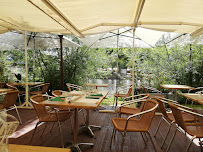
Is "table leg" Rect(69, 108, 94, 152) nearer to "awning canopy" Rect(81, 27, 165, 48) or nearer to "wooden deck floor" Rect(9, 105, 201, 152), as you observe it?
"wooden deck floor" Rect(9, 105, 201, 152)

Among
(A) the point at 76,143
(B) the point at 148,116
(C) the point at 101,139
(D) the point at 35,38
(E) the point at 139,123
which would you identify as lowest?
(C) the point at 101,139

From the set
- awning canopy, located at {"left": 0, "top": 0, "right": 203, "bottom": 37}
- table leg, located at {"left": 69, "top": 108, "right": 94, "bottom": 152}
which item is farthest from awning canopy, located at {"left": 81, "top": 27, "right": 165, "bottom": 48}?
table leg, located at {"left": 69, "top": 108, "right": 94, "bottom": 152}

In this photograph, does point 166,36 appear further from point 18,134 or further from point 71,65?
point 18,134

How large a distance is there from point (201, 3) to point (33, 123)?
442 cm

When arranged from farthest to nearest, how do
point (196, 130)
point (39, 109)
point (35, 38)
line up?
point (35, 38) < point (39, 109) < point (196, 130)

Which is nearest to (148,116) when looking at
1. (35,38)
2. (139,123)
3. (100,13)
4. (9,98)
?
(139,123)

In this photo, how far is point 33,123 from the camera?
408 cm

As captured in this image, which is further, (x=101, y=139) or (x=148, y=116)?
(x=101, y=139)

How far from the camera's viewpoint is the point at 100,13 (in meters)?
3.33

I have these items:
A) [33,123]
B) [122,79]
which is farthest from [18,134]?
[122,79]

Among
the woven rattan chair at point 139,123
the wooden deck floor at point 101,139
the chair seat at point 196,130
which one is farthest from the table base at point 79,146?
the chair seat at point 196,130

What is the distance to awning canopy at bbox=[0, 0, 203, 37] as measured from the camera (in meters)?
2.69

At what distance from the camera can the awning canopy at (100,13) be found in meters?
2.69

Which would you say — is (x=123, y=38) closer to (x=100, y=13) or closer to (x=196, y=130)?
(x=100, y=13)
